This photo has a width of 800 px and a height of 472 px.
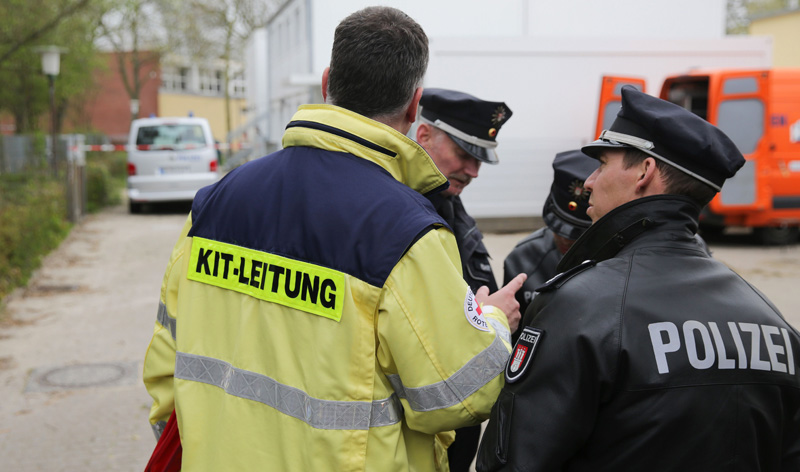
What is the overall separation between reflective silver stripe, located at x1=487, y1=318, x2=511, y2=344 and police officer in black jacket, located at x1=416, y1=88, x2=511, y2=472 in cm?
90

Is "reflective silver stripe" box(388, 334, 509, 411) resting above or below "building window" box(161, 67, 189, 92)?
below

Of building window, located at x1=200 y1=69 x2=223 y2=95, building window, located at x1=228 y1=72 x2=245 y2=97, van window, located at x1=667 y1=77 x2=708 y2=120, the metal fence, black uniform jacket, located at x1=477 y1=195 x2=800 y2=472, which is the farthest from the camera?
building window, located at x1=200 y1=69 x2=223 y2=95

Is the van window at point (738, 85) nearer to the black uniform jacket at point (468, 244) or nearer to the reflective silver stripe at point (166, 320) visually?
the black uniform jacket at point (468, 244)

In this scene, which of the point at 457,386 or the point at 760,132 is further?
the point at 760,132

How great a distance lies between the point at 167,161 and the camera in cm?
1616

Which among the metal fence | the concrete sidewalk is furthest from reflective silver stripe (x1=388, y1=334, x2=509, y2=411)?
the metal fence

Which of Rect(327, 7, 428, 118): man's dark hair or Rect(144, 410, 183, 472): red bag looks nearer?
Rect(327, 7, 428, 118): man's dark hair

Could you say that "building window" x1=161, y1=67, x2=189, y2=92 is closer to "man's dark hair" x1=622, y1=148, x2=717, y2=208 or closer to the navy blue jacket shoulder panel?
the navy blue jacket shoulder panel

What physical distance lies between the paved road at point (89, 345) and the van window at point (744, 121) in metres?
1.67

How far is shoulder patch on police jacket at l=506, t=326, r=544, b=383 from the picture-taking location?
5.33 ft

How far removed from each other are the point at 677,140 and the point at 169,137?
52.2 ft

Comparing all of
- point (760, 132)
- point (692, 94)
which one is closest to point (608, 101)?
point (692, 94)

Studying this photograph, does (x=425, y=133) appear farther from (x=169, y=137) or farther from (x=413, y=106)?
(x=169, y=137)

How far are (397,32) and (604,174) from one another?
59 centimetres
